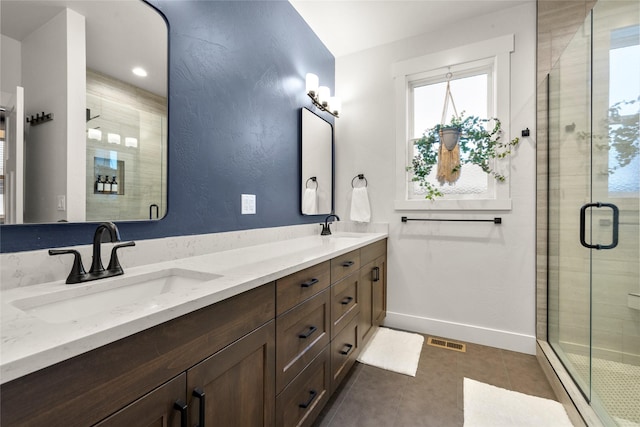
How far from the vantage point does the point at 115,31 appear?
3.52 ft

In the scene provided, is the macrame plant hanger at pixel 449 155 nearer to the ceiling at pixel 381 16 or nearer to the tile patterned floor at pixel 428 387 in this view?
the ceiling at pixel 381 16

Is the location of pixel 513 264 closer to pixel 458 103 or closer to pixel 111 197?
pixel 458 103

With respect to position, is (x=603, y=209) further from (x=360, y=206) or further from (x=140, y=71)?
(x=140, y=71)

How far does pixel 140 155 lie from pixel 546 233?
2.58 meters

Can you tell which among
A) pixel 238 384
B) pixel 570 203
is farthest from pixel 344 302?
pixel 570 203

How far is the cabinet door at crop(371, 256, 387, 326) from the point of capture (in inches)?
87.3

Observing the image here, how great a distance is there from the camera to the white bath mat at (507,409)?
1.43 meters

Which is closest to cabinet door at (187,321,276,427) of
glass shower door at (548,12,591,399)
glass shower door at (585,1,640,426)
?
glass shower door at (585,1,640,426)

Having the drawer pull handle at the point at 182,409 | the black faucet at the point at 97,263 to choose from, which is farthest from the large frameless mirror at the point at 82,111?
the drawer pull handle at the point at 182,409

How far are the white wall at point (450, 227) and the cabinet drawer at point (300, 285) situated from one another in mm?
1352

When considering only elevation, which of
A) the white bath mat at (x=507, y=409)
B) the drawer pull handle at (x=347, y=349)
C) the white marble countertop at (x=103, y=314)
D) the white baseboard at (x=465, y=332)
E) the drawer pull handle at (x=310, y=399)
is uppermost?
the white marble countertop at (x=103, y=314)

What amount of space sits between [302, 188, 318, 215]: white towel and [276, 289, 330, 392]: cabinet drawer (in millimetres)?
988

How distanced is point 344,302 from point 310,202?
0.97 metres

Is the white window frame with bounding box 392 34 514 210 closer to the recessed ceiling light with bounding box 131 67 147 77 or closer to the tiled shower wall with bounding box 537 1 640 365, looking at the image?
the tiled shower wall with bounding box 537 1 640 365
